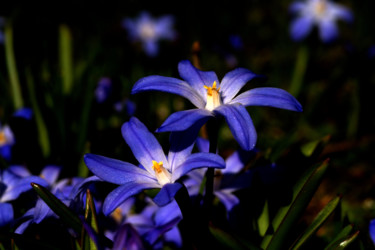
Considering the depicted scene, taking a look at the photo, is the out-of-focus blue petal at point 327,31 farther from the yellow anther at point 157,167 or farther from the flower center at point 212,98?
the yellow anther at point 157,167

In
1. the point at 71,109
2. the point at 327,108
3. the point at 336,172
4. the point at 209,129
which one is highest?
the point at 209,129

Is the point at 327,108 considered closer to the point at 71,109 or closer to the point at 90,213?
the point at 71,109

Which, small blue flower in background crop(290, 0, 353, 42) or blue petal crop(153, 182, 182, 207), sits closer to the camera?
blue petal crop(153, 182, 182, 207)

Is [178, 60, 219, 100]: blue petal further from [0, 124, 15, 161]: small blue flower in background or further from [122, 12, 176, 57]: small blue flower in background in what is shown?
[122, 12, 176, 57]: small blue flower in background

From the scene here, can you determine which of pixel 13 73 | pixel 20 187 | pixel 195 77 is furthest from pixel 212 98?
pixel 13 73

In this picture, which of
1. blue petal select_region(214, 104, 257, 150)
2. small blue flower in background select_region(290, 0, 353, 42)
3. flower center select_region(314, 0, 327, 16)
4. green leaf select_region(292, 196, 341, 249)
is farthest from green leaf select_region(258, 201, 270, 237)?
flower center select_region(314, 0, 327, 16)

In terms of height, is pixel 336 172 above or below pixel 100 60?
below

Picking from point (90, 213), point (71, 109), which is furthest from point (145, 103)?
point (90, 213)

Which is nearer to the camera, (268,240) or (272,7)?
(268,240)
